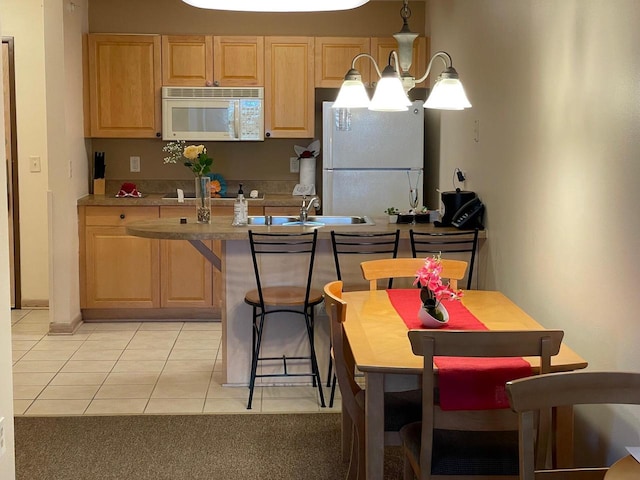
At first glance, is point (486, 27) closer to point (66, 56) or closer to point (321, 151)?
point (321, 151)

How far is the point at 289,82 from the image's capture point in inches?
242

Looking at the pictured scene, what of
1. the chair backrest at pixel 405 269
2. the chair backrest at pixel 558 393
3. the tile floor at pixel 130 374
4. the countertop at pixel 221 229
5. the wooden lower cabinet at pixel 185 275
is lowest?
the tile floor at pixel 130 374

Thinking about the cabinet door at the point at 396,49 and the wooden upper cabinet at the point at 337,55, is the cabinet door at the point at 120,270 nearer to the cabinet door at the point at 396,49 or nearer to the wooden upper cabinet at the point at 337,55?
the wooden upper cabinet at the point at 337,55

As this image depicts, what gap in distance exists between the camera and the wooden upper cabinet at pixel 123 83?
6.03 metres

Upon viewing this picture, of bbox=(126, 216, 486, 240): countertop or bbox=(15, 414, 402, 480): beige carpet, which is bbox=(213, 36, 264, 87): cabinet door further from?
bbox=(15, 414, 402, 480): beige carpet

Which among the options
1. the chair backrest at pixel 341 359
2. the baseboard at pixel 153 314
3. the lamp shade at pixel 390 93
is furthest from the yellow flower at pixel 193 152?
the chair backrest at pixel 341 359

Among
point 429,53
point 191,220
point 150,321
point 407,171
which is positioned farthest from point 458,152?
point 150,321

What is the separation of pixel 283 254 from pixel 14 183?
2.83 meters

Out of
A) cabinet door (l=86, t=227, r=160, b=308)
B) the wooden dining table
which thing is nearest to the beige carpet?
the wooden dining table

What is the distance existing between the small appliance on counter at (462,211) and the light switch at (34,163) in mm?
3219

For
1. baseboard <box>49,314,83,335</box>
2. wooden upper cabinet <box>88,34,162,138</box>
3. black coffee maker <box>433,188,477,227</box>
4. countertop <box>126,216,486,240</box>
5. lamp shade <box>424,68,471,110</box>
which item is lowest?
baseboard <box>49,314,83,335</box>

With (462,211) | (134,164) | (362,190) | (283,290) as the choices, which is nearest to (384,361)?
(283,290)

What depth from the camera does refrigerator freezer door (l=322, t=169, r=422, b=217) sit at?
5.93 m

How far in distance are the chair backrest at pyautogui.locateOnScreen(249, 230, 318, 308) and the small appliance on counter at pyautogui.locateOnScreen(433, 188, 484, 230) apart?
0.79m
